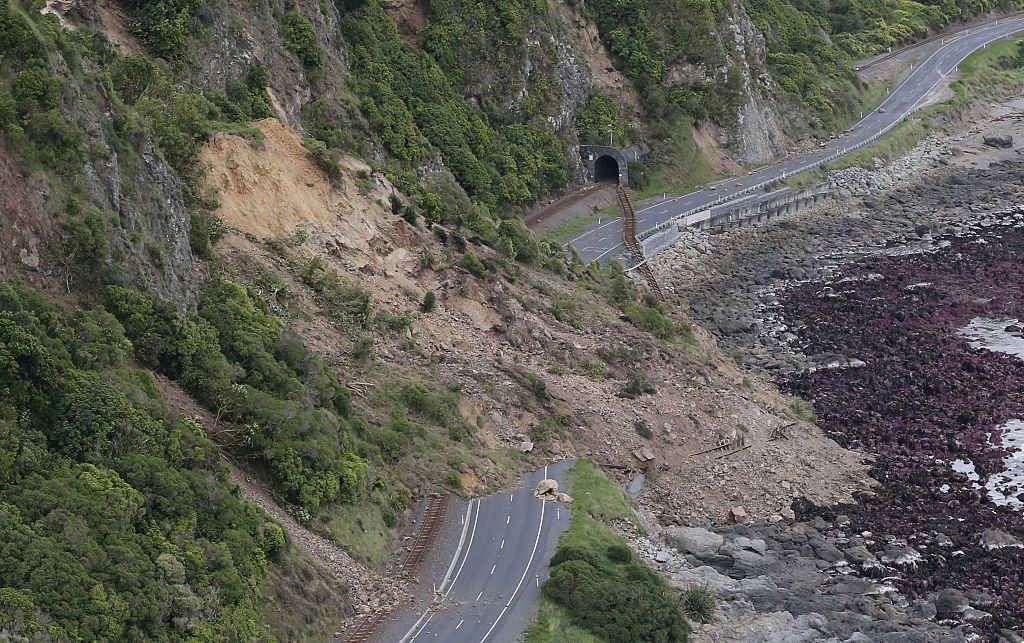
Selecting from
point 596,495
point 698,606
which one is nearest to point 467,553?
point 596,495

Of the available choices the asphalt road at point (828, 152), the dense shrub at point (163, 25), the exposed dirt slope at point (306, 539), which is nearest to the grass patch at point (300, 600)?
the exposed dirt slope at point (306, 539)

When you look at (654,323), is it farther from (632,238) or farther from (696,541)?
(632,238)

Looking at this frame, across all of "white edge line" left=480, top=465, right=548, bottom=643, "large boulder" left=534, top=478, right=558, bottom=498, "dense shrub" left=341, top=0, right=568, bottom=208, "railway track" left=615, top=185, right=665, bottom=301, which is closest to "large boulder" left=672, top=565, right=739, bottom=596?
"white edge line" left=480, top=465, right=548, bottom=643

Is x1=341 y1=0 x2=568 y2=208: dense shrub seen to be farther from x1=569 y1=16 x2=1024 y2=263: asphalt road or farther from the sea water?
the sea water

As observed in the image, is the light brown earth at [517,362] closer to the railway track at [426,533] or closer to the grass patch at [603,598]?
the railway track at [426,533]

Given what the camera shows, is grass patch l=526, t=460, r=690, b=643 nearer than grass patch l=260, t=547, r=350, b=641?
No

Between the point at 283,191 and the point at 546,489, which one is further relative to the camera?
the point at 283,191
